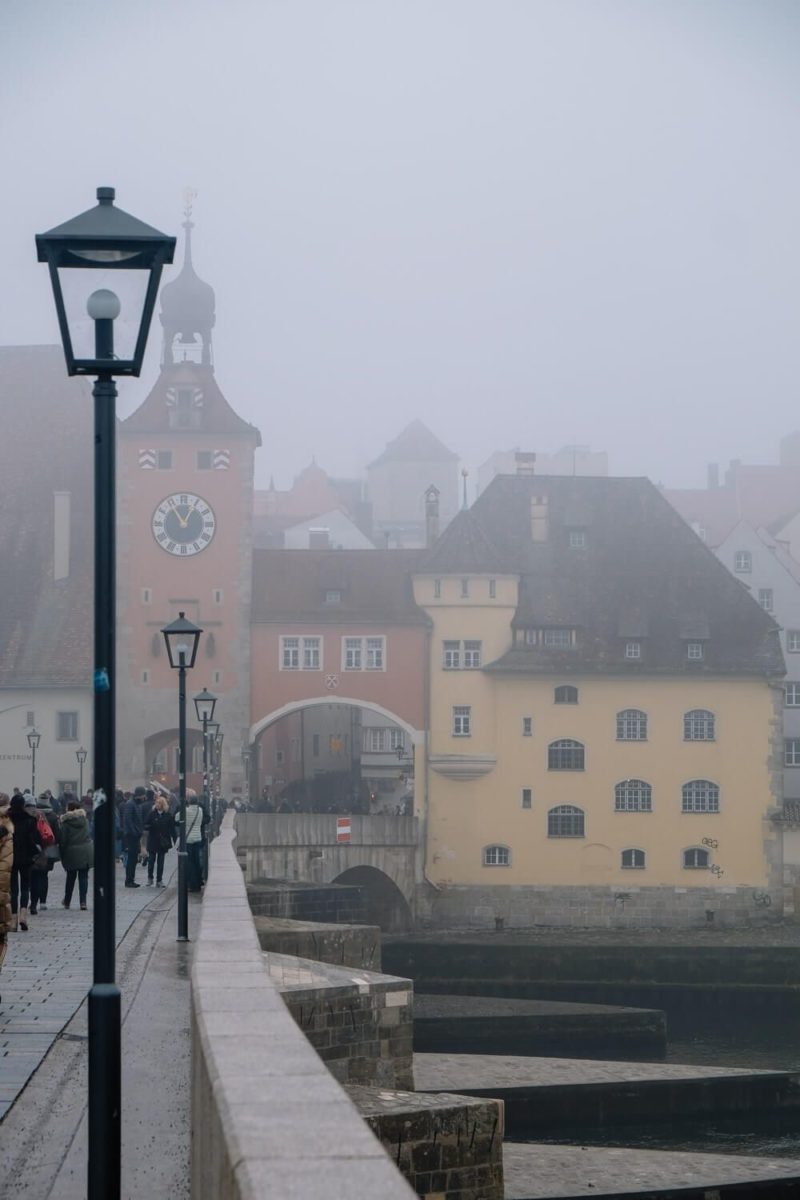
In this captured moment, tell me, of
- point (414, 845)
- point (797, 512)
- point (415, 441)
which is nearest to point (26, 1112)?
point (414, 845)

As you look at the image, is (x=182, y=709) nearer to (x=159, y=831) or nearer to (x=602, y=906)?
(x=159, y=831)

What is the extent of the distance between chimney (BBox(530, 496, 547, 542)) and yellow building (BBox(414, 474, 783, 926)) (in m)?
1.88

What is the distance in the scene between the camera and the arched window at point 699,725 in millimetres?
57938

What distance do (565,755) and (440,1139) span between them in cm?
4513

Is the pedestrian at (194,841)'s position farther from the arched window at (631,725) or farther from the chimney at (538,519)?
the chimney at (538,519)

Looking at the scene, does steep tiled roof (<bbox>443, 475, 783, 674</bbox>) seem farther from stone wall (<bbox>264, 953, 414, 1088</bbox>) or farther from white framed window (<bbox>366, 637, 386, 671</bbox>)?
stone wall (<bbox>264, 953, 414, 1088</bbox>)

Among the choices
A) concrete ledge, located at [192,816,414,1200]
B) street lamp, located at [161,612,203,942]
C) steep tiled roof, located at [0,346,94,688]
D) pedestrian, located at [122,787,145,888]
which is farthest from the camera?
steep tiled roof, located at [0,346,94,688]

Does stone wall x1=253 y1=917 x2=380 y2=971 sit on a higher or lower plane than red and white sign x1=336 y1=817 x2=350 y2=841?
lower

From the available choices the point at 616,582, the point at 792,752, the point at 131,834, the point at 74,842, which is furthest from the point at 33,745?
the point at 74,842

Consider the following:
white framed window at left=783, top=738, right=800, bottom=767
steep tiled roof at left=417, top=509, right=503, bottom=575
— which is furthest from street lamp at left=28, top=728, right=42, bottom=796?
white framed window at left=783, top=738, right=800, bottom=767

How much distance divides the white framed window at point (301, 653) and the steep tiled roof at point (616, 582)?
15.8 feet

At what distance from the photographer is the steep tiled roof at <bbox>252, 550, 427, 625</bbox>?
58.9 metres

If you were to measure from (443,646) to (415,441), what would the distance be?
64.0m

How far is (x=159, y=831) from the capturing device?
25.9m
